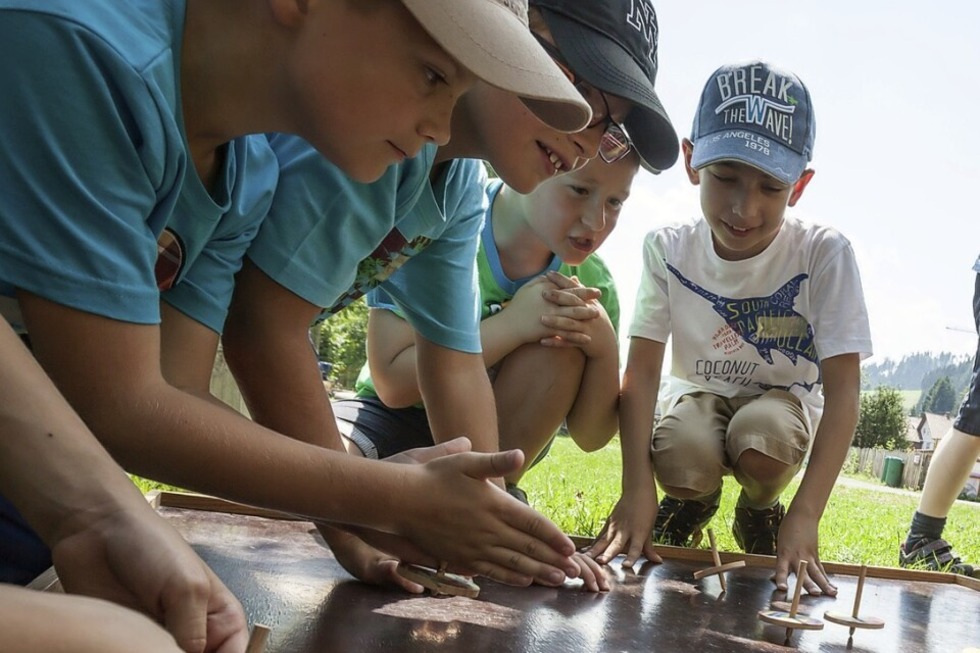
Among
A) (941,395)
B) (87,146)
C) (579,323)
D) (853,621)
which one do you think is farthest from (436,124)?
(941,395)

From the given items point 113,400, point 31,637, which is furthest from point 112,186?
point 31,637

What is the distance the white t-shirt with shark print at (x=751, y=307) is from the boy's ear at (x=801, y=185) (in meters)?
0.07

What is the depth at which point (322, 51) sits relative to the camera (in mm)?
1426

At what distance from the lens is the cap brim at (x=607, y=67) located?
6.69ft

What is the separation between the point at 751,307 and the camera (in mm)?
3148

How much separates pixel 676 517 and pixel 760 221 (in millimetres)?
996

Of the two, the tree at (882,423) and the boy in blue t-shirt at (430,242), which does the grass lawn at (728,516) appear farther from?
the tree at (882,423)

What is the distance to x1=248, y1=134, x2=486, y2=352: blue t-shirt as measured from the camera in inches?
73.7

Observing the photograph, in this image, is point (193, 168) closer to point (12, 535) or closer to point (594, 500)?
point (12, 535)

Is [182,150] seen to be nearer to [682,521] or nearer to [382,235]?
[382,235]

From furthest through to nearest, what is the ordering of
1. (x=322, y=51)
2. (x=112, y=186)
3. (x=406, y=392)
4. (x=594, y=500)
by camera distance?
(x=594, y=500)
(x=406, y=392)
(x=322, y=51)
(x=112, y=186)

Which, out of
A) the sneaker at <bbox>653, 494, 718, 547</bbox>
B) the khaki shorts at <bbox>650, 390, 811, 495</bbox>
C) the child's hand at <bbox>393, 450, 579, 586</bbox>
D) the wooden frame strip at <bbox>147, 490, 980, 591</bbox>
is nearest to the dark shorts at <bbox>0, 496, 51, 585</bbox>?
the child's hand at <bbox>393, 450, 579, 586</bbox>

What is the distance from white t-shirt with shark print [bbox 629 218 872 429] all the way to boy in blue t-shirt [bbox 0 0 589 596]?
5.52 ft

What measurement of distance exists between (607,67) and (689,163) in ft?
4.29
